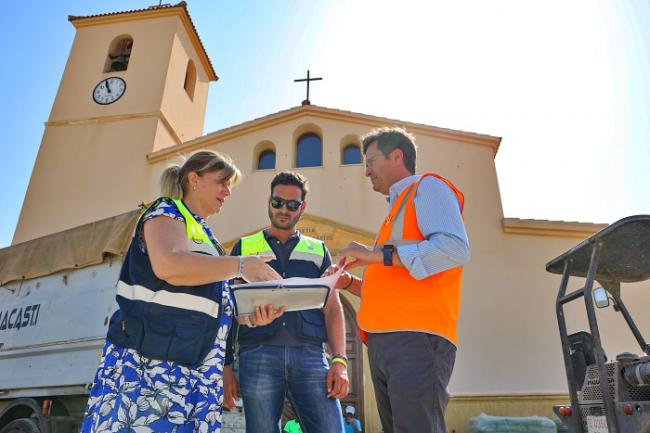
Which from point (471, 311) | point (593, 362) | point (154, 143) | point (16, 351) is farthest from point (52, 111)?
point (593, 362)

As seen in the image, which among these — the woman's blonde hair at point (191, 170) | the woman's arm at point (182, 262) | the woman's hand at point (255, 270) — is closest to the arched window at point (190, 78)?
the woman's blonde hair at point (191, 170)

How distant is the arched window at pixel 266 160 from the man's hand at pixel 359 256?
9671 mm

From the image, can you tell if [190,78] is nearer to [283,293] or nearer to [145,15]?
[145,15]

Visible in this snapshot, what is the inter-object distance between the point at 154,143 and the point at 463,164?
850 cm

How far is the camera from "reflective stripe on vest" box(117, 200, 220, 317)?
6.14ft

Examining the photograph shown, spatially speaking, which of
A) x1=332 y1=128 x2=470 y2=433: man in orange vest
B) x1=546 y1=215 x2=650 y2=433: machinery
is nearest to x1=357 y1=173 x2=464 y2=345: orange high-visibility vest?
x1=332 y1=128 x2=470 y2=433: man in orange vest

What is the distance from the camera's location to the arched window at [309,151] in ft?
38.8

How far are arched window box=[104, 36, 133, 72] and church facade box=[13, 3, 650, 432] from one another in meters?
0.04

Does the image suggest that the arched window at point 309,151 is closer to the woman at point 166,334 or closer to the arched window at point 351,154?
the arched window at point 351,154

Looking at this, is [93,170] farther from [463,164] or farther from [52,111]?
[463,164]

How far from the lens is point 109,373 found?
1833mm

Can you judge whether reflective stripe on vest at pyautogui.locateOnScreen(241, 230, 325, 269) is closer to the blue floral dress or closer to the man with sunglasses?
the man with sunglasses

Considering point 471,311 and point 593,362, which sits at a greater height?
point 471,311

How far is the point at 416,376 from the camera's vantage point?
190cm
